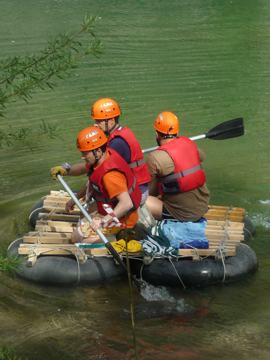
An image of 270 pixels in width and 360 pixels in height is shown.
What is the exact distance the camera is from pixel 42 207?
9.23 metres

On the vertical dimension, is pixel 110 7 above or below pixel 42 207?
above

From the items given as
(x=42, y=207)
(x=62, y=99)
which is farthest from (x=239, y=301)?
(x=62, y=99)

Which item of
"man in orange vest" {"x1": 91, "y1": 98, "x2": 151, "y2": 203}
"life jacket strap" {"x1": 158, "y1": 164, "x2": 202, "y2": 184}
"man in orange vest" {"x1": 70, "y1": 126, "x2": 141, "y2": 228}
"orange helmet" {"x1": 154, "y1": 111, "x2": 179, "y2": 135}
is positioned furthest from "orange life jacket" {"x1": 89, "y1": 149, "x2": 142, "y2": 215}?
"orange helmet" {"x1": 154, "y1": 111, "x2": 179, "y2": 135}

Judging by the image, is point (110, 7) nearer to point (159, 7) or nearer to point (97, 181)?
point (159, 7)

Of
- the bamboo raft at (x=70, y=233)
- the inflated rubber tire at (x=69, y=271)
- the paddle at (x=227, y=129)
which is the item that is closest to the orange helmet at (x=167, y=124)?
the bamboo raft at (x=70, y=233)

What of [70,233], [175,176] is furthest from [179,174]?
[70,233]

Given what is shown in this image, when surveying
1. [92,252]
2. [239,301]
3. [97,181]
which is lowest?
[239,301]

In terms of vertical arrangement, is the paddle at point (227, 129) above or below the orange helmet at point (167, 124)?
below

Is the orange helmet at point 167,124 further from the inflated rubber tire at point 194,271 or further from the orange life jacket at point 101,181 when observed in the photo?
the inflated rubber tire at point 194,271

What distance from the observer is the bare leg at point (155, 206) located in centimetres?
807

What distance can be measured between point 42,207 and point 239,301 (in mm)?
2978

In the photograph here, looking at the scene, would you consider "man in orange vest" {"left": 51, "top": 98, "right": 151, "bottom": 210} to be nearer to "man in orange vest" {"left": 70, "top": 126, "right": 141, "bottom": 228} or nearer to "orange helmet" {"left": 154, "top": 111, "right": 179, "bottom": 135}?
"orange helmet" {"left": 154, "top": 111, "right": 179, "bottom": 135}

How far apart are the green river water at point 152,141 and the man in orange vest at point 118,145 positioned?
746 mm

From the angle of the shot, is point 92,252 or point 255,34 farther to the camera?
point 255,34
